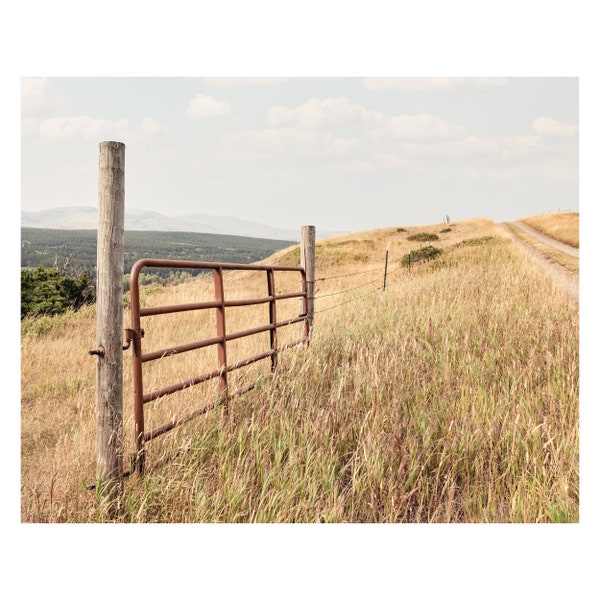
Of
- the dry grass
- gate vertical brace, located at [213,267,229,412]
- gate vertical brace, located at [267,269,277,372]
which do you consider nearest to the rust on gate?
gate vertical brace, located at [213,267,229,412]

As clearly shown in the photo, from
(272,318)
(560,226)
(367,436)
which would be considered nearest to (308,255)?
(272,318)

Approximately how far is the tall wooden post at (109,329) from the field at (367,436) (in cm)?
18

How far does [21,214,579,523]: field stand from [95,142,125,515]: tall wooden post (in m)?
0.18

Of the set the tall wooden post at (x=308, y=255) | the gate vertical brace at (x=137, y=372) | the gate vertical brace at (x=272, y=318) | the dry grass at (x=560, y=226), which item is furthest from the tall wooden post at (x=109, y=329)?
the dry grass at (x=560, y=226)

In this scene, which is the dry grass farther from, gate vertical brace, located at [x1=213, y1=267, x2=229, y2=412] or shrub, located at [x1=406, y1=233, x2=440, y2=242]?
gate vertical brace, located at [x1=213, y1=267, x2=229, y2=412]

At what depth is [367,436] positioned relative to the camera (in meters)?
4.34

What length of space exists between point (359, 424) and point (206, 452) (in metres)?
1.46

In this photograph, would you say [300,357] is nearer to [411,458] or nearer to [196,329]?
[411,458]

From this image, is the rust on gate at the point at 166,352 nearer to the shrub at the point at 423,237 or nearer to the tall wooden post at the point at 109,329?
the tall wooden post at the point at 109,329

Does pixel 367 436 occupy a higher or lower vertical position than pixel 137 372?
lower

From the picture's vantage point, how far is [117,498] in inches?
139

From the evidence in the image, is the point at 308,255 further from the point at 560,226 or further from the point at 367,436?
the point at 560,226

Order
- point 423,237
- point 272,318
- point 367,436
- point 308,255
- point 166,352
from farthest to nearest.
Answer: point 423,237 → point 308,255 → point 272,318 → point 367,436 → point 166,352

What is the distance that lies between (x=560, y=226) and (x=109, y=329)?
1729 inches
